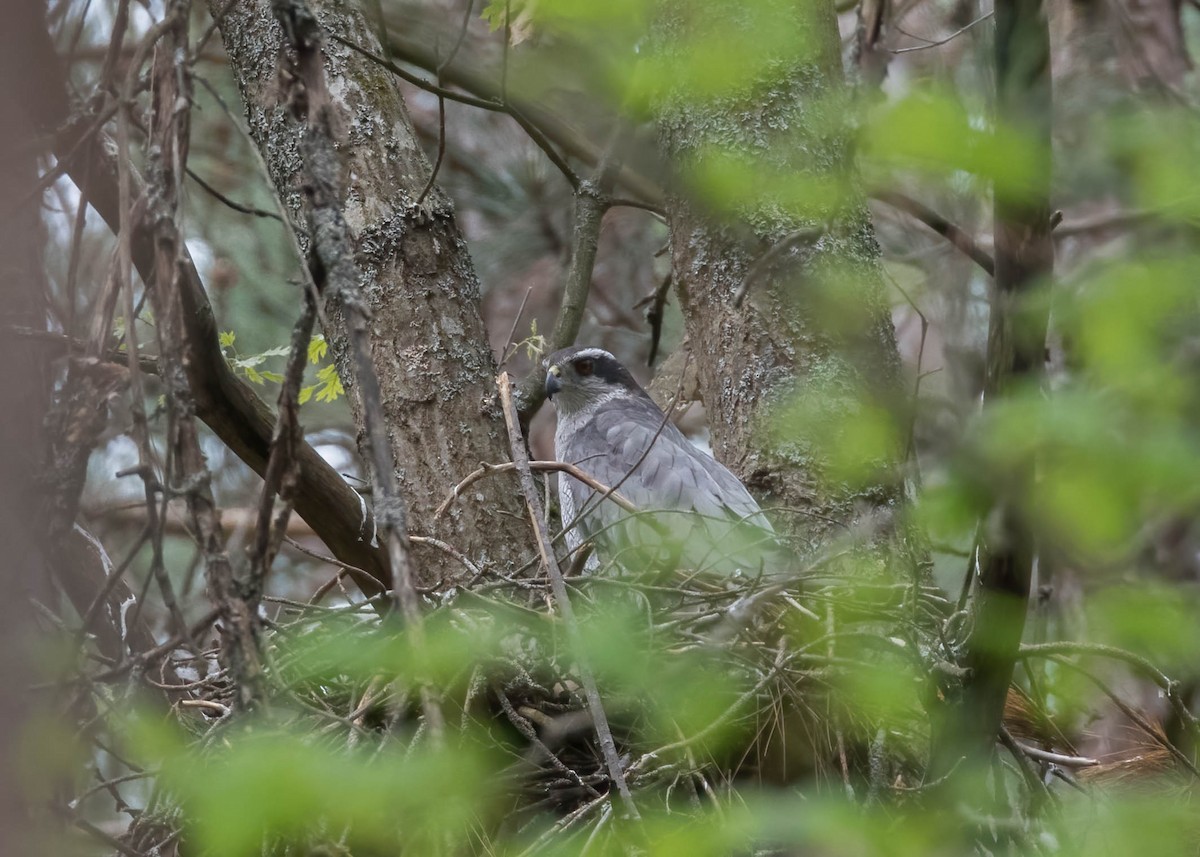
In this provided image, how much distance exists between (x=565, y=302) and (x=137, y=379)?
3.02 m

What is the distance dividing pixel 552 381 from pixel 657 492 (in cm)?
88

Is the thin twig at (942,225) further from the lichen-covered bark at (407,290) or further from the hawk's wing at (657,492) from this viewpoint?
the lichen-covered bark at (407,290)

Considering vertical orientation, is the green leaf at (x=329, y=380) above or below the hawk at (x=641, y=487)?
above

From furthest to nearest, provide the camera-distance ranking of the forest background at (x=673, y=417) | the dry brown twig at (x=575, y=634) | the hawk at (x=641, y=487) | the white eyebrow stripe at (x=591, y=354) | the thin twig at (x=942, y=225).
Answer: the white eyebrow stripe at (x=591, y=354) < the hawk at (x=641, y=487) < the thin twig at (x=942, y=225) < the dry brown twig at (x=575, y=634) < the forest background at (x=673, y=417)

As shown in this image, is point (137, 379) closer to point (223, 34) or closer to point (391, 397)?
point (391, 397)

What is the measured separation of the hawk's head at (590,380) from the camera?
6.09 m

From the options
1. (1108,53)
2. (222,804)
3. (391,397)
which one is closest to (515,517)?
(391,397)

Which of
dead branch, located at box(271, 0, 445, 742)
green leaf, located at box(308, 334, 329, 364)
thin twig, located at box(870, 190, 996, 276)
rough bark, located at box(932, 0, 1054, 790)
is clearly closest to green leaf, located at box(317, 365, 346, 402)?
green leaf, located at box(308, 334, 329, 364)

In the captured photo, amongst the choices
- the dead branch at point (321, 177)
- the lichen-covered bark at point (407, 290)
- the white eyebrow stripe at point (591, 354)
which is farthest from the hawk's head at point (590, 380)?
the dead branch at point (321, 177)

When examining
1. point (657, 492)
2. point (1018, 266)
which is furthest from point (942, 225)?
point (1018, 266)

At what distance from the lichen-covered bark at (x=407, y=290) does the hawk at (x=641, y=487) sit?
44 cm

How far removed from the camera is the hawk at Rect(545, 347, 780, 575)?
408 centimetres

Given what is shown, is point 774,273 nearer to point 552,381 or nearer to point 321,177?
point 552,381

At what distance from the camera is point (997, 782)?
2.79 meters
